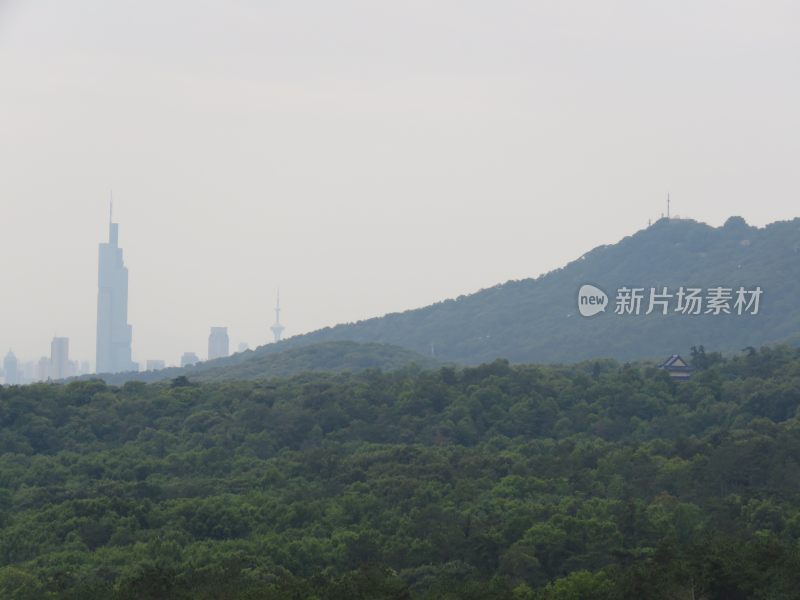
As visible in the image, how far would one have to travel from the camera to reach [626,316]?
6142 inches

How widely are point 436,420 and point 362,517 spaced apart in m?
25.1

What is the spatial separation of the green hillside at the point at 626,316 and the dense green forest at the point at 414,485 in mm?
44713

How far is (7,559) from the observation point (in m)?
54.7

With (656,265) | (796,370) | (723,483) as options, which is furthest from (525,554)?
(656,265)

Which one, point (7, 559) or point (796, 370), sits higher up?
point (796, 370)

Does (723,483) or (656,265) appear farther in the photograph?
(656,265)

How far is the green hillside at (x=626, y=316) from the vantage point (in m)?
145

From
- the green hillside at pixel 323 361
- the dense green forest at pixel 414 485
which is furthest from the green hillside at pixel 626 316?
the dense green forest at pixel 414 485

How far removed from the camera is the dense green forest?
45.7m

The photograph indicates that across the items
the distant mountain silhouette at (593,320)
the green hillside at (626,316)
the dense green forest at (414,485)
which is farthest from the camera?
the green hillside at (626,316)

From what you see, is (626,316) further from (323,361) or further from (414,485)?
(414,485)

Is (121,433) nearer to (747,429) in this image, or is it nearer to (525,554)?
(747,429)

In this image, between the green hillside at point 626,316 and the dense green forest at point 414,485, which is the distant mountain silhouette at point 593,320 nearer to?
the green hillside at point 626,316

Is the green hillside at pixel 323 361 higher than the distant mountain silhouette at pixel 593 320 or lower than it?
lower
